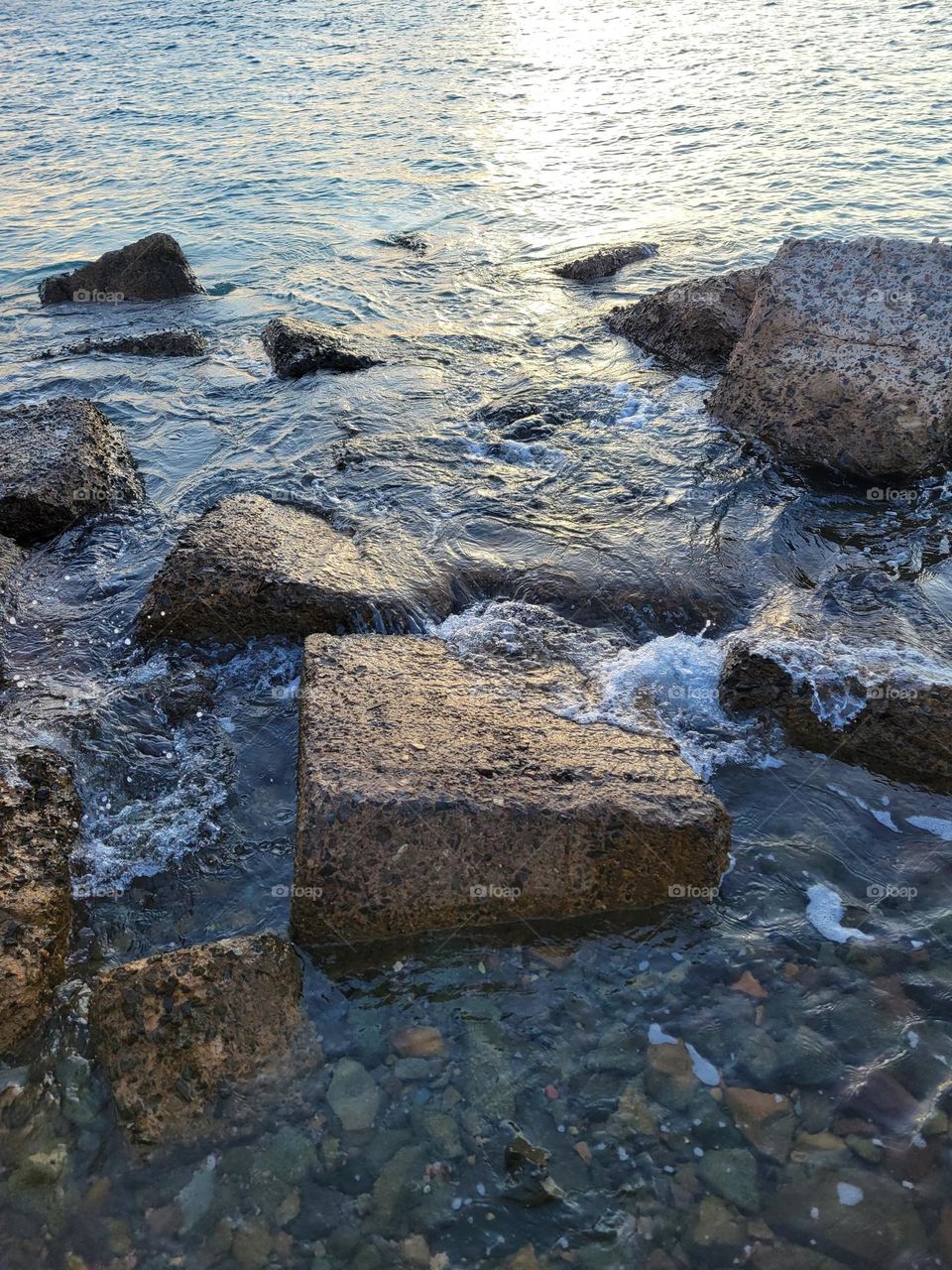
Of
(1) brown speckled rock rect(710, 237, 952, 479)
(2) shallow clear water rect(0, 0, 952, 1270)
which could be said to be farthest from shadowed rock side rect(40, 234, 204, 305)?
(1) brown speckled rock rect(710, 237, 952, 479)

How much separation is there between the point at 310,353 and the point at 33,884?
22.1 ft

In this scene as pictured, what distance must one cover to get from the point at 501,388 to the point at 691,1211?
7.20 metres

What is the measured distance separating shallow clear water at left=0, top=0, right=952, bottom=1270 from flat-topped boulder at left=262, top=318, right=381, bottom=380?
27 cm

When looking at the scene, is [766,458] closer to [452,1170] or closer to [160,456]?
[160,456]

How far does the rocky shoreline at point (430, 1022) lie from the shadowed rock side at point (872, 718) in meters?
0.01

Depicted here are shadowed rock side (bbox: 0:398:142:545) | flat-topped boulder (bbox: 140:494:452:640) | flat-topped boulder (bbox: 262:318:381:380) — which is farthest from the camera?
flat-topped boulder (bbox: 262:318:381:380)

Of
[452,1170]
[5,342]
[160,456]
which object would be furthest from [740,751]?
[5,342]

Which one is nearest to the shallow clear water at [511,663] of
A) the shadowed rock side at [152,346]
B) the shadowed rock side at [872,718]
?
the shadowed rock side at [872,718]

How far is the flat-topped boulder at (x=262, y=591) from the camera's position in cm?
577

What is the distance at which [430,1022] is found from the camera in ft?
12.5

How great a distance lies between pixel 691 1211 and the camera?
3.23 meters

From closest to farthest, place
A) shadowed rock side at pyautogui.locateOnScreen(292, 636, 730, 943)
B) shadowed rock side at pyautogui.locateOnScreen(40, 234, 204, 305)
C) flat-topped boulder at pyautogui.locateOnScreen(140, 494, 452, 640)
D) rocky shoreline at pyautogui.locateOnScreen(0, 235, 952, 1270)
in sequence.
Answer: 1. rocky shoreline at pyautogui.locateOnScreen(0, 235, 952, 1270)
2. shadowed rock side at pyautogui.locateOnScreen(292, 636, 730, 943)
3. flat-topped boulder at pyautogui.locateOnScreen(140, 494, 452, 640)
4. shadowed rock side at pyautogui.locateOnScreen(40, 234, 204, 305)

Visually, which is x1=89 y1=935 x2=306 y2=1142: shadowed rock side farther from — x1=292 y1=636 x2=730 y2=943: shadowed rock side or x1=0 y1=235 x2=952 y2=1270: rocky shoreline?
x1=292 y1=636 x2=730 y2=943: shadowed rock side

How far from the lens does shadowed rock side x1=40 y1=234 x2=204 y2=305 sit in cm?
1198
